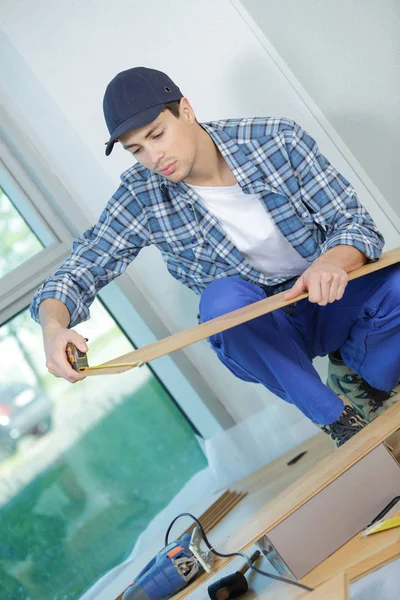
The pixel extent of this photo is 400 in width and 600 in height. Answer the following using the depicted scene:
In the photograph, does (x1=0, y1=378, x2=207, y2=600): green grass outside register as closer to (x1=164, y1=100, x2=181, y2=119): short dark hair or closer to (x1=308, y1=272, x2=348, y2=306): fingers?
(x1=308, y1=272, x2=348, y2=306): fingers

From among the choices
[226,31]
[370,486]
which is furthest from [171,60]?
[370,486]

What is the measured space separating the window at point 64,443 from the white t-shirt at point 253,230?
938 mm

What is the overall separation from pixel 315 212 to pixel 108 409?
1.27m

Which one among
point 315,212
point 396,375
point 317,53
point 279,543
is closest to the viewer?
point 279,543

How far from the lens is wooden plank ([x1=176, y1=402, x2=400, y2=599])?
1.15 meters

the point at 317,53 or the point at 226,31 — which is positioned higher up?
the point at 226,31

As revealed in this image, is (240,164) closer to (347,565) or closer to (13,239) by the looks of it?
(347,565)

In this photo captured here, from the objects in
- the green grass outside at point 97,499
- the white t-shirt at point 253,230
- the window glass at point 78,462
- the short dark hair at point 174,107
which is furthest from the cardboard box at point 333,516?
the window glass at point 78,462

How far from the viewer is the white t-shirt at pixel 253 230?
1.70 metres

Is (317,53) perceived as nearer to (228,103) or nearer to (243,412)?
(228,103)

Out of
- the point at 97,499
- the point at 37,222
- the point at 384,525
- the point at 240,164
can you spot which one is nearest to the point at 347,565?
the point at 384,525

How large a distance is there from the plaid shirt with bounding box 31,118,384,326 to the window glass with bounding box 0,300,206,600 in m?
0.89

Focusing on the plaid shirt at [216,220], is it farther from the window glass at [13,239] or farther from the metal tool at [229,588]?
the window glass at [13,239]

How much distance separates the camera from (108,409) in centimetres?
259
